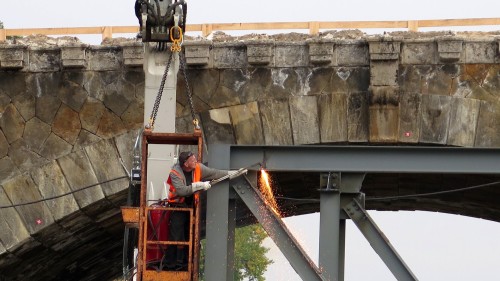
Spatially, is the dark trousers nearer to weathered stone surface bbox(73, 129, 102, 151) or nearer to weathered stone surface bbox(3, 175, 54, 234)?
weathered stone surface bbox(73, 129, 102, 151)

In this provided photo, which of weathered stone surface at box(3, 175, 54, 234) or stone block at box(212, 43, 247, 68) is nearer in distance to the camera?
stone block at box(212, 43, 247, 68)

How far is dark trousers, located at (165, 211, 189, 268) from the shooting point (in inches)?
768

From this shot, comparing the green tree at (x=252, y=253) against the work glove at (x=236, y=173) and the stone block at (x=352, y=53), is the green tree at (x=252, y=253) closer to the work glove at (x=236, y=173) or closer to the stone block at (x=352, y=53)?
the stone block at (x=352, y=53)

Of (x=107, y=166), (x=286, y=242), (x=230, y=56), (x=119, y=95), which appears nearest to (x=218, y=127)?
(x=230, y=56)

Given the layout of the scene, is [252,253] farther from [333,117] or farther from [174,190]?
[174,190]

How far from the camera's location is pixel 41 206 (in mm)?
23922

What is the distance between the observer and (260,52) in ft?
76.8

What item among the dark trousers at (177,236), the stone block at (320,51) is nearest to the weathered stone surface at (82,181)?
the stone block at (320,51)

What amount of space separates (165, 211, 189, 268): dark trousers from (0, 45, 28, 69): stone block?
17.4ft

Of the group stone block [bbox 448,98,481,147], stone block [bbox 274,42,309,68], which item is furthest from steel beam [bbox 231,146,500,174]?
stone block [bbox 274,42,309,68]

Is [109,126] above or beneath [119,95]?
beneath

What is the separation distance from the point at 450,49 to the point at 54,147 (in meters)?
5.55

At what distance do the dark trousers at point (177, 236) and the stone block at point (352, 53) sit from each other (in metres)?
4.67

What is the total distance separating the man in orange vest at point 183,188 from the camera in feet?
61.5
